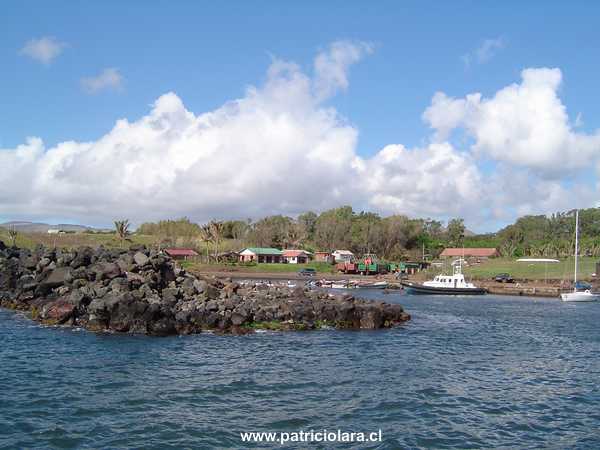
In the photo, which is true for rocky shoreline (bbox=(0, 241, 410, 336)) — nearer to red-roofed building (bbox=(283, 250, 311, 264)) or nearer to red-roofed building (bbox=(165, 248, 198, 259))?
red-roofed building (bbox=(165, 248, 198, 259))

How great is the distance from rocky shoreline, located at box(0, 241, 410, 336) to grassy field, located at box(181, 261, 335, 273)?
67.1 metres

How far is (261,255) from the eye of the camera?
142 m

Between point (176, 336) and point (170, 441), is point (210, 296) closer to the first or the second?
point (176, 336)

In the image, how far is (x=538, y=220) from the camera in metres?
188

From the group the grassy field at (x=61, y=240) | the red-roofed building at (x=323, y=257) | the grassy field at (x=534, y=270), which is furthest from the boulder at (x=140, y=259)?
the red-roofed building at (x=323, y=257)

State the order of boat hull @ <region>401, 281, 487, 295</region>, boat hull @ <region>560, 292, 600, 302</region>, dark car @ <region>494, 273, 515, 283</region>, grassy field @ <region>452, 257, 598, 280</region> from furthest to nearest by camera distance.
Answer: grassy field @ <region>452, 257, 598, 280</region> → dark car @ <region>494, 273, 515, 283</region> → boat hull @ <region>401, 281, 487, 295</region> → boat hull @ <region>560, 292, 600, 302</region>

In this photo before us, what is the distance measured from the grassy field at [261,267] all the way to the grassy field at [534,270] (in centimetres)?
3259

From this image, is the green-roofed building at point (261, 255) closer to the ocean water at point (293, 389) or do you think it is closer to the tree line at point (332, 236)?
the tree line at point (332, 236)

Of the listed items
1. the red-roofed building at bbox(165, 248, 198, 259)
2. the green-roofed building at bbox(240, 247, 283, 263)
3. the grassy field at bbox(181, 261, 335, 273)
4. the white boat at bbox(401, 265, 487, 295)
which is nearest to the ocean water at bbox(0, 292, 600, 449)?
the white boat at bbox(401, 265, 487, 295)

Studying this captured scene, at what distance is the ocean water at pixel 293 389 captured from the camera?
18.3 metres

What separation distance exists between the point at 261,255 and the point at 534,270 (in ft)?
213

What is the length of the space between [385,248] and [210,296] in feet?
384

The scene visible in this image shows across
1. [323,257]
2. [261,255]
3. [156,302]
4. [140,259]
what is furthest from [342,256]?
[156,302]

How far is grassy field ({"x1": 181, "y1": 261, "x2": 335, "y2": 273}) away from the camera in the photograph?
392 feet
